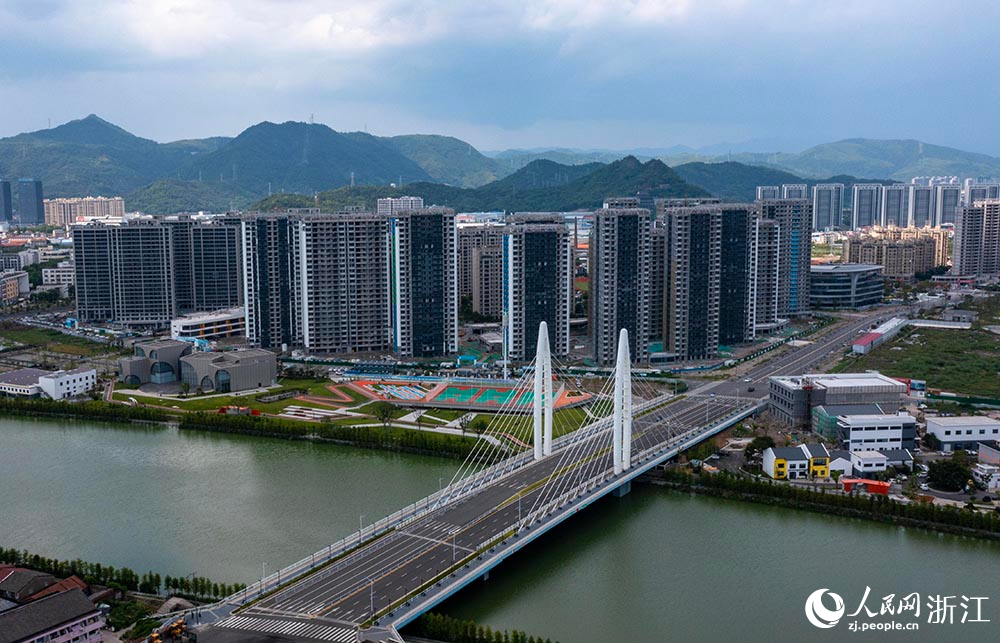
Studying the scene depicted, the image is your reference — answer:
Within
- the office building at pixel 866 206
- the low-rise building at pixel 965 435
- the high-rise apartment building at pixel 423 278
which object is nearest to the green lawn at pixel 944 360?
the low-rise building at pixel 965 435

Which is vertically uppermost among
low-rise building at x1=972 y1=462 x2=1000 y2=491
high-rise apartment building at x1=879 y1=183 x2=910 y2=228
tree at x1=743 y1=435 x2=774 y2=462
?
high-rise apartment building at x1=879 y1=183 x2=910 y2=228

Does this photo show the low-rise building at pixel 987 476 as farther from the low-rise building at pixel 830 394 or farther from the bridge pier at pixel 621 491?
the bridge pier at pixel 621 491

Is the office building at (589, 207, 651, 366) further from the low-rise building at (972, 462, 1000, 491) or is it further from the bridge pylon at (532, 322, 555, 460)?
the low-rise building at (972, 462, 1000, 491)

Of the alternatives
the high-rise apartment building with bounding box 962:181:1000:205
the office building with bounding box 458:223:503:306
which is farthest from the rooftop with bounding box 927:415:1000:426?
the high-rise apartment building with bounding box 962:181:1000:205

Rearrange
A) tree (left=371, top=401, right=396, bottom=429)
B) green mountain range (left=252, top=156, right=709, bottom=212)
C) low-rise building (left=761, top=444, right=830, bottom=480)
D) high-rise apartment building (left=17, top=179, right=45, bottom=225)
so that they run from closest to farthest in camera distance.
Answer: low-rise building (left=761, top=444, right=830, bottom=480)
tree (left=371, top=401, right=396, bottom=429)
green mountain range (left=252, top=156, right=709, bottom=212)
high-rise apartment building (left=17, top=179, right=45, bottom=225)

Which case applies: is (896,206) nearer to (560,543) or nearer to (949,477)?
(949,477)

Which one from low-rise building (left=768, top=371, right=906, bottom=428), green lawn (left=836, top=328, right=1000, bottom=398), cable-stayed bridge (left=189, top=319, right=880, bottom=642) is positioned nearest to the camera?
cable-stayed bridge (left=189, top=319, right=880, bottom=642)
